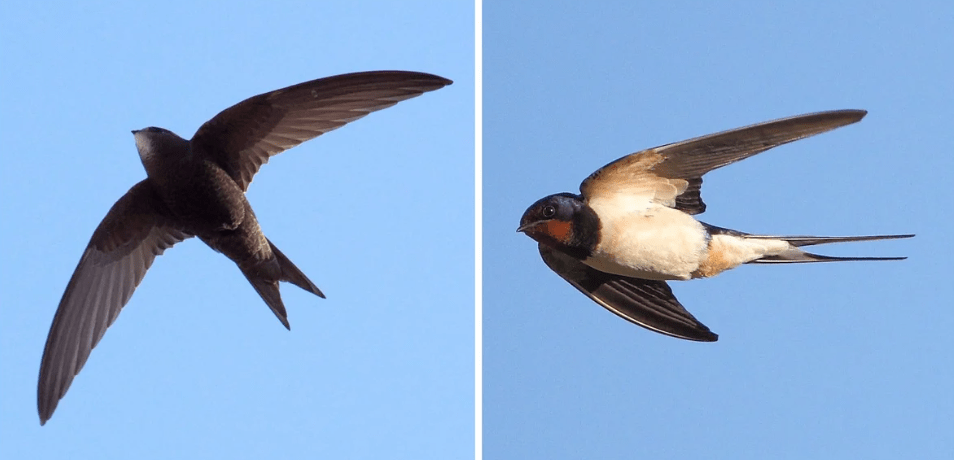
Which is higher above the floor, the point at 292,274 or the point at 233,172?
the point at 233,172

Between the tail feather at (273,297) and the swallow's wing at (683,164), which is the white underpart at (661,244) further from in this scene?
the tail feather at (273,297)

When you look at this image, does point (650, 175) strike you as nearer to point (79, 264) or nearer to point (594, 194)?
point (594, 194)

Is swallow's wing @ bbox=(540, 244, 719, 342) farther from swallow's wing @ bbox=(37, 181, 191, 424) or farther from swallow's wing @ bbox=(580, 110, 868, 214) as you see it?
swallow's wing @ bbox=(37, 181, 191, 424)

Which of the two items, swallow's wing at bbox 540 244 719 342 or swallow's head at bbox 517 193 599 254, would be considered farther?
swallow's wing at bbox 540 244 719 342

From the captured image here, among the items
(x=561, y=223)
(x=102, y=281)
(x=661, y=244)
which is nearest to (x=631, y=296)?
(x=661, y=244)

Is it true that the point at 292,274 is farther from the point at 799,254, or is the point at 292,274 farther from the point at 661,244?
the point at 799,254

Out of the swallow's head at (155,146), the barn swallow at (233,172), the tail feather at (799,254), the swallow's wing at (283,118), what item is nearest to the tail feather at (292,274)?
the barn swallow at (233,172)

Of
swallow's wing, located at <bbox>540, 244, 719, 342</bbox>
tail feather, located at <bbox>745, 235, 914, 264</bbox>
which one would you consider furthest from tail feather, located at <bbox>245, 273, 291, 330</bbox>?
tail feather, located at <bbox>745, 235, 914, 264</bbox>
